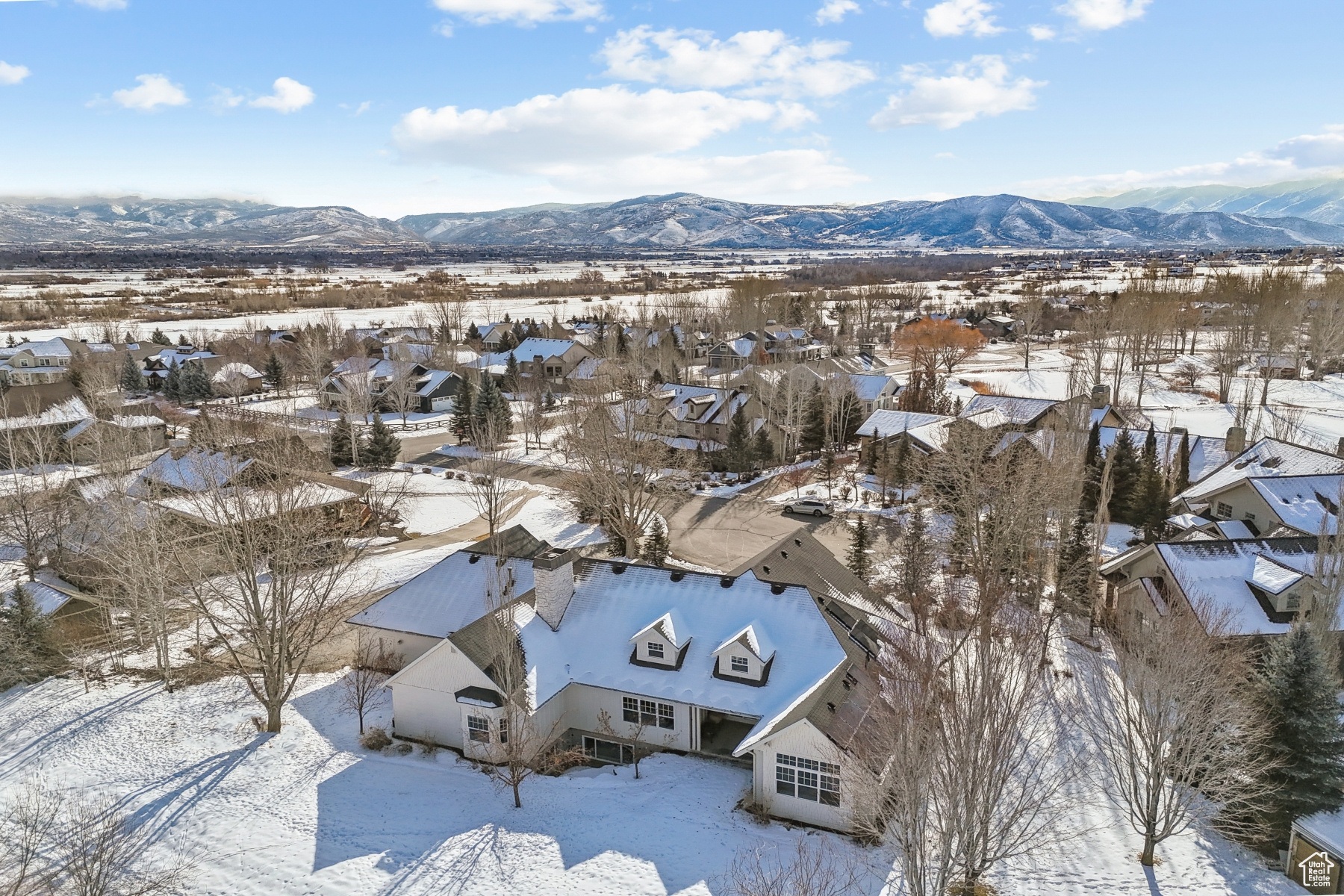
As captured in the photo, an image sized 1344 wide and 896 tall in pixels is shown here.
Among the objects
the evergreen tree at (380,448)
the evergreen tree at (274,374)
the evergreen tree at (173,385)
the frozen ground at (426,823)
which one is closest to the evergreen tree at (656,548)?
the frozen ground at (426,823)

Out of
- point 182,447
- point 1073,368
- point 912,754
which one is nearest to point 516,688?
point 912,754

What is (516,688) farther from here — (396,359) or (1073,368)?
(396,359)

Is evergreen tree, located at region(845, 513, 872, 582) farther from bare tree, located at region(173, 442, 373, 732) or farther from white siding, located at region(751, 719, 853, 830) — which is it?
bare tree, located at region(173, 442, 373, 732)

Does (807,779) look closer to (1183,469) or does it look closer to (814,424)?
(1183,469)

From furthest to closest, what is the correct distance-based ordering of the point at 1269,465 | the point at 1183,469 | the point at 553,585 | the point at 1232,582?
the point at 1183,469 < the point at 1269,465 < the point at 1232,582 < the point at 553,585

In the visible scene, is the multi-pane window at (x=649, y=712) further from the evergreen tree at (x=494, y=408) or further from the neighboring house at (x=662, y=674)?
the evergreen tree at (x=494, y=408)

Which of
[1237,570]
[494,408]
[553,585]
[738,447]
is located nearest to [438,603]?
[553,585]
